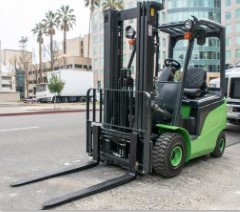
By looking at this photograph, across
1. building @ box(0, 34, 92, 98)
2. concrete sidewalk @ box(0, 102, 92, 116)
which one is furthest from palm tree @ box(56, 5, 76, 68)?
concrete sidewalk @ box(0, 102, 92, 116)

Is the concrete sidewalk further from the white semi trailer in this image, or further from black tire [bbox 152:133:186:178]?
black tire [bbox 152:133:186:178]

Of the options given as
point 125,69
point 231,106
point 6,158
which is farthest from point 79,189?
point 231,106

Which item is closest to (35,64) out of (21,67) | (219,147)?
(21,67)

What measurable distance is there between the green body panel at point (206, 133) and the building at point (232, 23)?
228 feet

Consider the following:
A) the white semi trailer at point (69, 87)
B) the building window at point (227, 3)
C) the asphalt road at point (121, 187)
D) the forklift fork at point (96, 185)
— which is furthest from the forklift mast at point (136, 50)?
the building window at point (227, 3)

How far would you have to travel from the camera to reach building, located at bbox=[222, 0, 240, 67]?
246ft

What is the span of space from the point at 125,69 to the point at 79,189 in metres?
2.21

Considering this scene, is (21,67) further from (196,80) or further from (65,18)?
(196,80)

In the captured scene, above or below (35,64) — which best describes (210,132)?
below

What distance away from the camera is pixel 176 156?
621 cm

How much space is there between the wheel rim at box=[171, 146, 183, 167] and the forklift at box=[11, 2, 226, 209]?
0.02 metres

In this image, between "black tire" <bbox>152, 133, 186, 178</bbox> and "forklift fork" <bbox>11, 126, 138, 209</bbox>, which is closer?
"forklift fork" <bbox>11, 126, 138, 209</bbox>

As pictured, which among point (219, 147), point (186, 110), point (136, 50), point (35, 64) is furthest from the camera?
point (35, 64)

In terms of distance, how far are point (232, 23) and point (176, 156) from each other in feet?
249
